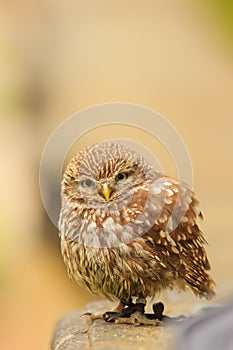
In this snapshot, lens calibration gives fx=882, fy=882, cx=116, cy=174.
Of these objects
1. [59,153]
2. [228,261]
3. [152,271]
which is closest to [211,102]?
[228,261]

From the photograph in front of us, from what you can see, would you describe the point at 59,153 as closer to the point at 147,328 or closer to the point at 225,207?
the point at 147,328

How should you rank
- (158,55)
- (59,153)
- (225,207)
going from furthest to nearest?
(158,55), (225,207), (59,153)

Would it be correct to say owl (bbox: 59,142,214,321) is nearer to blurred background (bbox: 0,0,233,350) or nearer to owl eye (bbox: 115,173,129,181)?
owl eye (bbox: 115,173,129,181)

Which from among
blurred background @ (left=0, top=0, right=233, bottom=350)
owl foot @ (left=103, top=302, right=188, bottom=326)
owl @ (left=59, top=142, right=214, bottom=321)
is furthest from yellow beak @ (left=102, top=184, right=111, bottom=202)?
blurred background @ (left=0, top=0, right=233, bottom=350)

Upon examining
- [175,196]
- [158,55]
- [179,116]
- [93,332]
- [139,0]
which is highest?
[139,0]

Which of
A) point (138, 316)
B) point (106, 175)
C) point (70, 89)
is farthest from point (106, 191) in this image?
point (70, 89)

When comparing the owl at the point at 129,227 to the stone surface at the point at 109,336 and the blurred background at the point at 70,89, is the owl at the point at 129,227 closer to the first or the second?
the stone surface at the point at 109,336

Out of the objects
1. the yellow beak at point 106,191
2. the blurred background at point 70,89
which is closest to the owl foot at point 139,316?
the yellow beak at point 106,191
